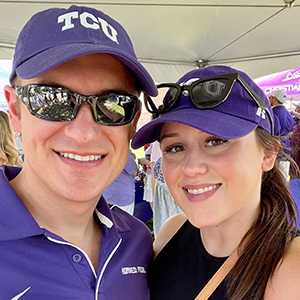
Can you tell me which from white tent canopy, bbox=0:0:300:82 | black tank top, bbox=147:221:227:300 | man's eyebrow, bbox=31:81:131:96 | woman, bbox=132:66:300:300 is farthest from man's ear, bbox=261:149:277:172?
white tent canopy, bbox=0:0:300:82

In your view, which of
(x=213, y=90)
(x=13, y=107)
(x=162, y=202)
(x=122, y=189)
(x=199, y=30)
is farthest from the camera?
(x=122, y=189)

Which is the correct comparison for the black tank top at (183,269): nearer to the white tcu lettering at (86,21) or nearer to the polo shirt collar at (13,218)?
the polo shirt collar at (13,218)

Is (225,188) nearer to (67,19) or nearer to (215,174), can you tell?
(215,174)

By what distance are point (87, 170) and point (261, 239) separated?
85cm

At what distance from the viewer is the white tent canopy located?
2.45 m

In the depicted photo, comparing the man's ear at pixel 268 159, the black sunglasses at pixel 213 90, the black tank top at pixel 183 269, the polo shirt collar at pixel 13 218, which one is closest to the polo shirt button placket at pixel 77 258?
the polo shirt collar at pixel 13 218

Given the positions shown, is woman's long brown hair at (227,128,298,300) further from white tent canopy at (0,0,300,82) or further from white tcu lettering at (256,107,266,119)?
white tent canopy at (0,0,300,82)

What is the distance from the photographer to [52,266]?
1.01 metres

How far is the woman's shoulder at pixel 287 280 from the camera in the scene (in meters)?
0.88

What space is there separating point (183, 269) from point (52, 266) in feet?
2.09

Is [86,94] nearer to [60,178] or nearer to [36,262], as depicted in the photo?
[60,178]

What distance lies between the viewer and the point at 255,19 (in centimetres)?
276

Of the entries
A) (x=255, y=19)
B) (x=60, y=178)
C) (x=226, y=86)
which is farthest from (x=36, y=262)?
(x=255, y=19)

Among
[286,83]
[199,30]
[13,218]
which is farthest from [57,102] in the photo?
[286,83]
